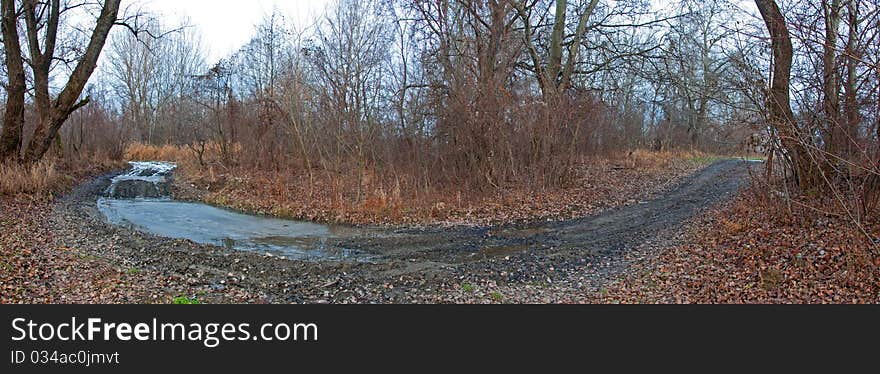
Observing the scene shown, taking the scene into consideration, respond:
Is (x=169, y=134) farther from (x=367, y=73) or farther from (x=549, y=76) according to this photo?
(x=549, y=76)

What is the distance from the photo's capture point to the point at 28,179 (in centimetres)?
1442

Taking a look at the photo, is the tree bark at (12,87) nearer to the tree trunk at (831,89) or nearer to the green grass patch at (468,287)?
the green grass patch at (468,287)

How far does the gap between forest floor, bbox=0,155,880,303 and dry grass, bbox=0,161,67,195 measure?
2236 millimetres

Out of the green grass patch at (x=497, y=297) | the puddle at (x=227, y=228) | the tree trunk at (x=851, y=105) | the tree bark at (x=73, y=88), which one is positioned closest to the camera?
the green grass patch at (x=497, y=297)

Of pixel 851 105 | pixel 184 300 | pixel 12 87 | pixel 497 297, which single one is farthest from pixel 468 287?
pixel 12 87

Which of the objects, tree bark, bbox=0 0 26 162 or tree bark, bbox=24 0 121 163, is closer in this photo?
tree bark, bbox=0 0 26 162

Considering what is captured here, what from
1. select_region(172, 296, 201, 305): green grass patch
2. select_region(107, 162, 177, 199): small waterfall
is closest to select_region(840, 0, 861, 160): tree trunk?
select_region(172, 296, 201, 305): green grass patch

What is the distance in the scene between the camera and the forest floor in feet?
21.2

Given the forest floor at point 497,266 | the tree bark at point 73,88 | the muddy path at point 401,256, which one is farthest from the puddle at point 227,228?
the tree bark at point 73,88

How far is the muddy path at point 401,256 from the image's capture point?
7.46 meters

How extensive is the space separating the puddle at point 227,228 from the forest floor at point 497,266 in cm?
62

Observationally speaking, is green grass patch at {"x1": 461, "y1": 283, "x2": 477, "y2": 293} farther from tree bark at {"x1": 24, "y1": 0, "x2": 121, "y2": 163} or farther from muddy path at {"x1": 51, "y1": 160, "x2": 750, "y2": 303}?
tree bark at {"x1": 24, "y1": 0, "x2": 121, "y2": 163}

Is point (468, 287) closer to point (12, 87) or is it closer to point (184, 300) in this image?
point (184, 300)

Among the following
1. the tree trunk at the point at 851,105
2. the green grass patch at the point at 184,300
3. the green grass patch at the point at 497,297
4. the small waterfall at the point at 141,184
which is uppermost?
the tree trunk at the point at 851,105
